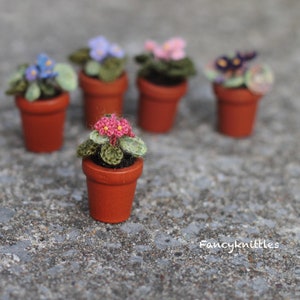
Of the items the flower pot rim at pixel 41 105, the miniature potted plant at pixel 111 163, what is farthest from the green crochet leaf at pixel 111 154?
the flower pot rim at pixel 41 105

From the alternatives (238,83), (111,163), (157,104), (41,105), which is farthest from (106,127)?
(238,83)

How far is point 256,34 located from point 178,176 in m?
1.93

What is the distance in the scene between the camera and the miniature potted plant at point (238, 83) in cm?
297

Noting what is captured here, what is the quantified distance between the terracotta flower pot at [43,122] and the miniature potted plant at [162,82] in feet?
1.43

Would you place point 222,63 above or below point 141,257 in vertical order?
above

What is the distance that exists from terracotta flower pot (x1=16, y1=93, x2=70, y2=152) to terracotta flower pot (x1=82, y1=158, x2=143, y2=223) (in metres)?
0.52

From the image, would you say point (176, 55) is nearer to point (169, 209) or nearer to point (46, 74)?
point (46, 74)

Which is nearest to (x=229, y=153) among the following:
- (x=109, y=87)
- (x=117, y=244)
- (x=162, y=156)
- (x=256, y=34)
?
(x=162, y=156)

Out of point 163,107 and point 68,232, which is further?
point 163,107

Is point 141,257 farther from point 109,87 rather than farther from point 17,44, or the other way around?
point 17,44

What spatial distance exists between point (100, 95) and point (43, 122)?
34 cm

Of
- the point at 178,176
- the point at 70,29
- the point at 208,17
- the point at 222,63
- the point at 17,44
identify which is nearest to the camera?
the point at 178,176

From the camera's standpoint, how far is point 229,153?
2.98 metres

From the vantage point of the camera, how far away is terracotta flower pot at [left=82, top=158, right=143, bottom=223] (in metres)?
2.25
